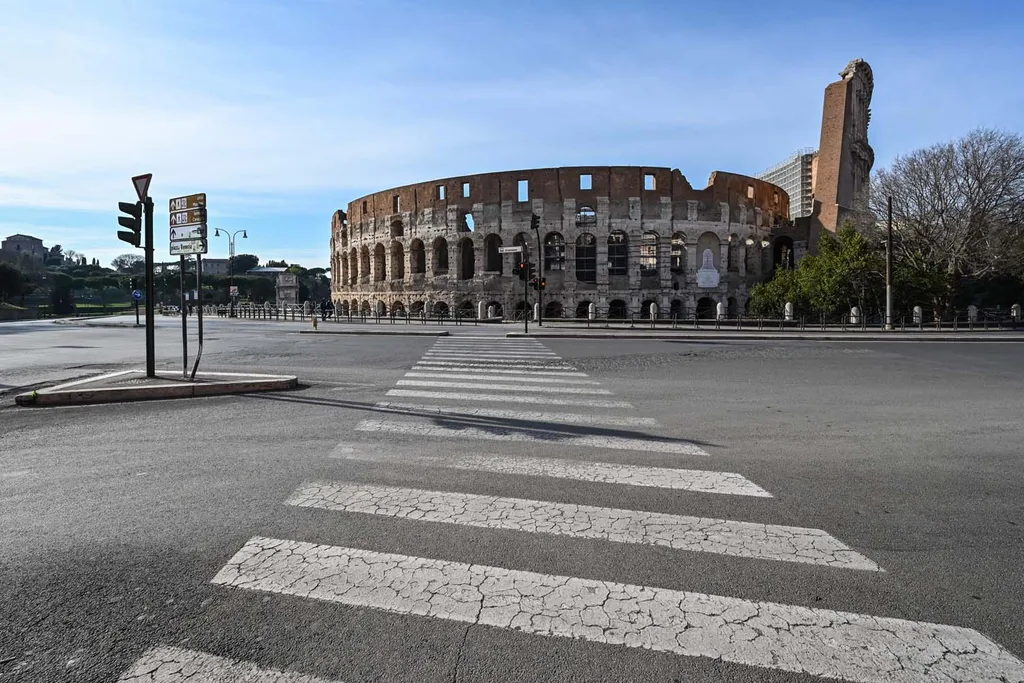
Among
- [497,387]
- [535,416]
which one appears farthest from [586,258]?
[535,416]

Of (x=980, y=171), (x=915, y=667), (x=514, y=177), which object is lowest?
(x=915, y=667)

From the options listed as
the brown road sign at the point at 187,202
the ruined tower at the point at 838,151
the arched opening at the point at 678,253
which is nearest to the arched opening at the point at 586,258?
the arched opening at the point at 678,253

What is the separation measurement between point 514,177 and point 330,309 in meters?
18.4

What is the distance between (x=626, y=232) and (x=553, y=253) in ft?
20.3

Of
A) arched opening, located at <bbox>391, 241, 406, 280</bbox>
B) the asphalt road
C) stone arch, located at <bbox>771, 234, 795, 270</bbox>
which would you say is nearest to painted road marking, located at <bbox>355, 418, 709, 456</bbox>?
the asphalt road

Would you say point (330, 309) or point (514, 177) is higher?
point (514, 177)

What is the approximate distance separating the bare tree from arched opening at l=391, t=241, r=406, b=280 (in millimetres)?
39310

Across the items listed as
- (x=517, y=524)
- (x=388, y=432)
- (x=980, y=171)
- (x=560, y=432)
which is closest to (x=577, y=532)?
(x=517, y=524)

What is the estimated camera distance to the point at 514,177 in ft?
151

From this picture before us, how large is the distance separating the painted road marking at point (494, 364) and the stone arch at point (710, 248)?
121ft

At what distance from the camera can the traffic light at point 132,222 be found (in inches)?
381

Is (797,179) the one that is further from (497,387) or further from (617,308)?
(497,387)

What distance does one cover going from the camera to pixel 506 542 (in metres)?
3.36

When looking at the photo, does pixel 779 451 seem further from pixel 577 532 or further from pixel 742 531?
pixel 577 532
